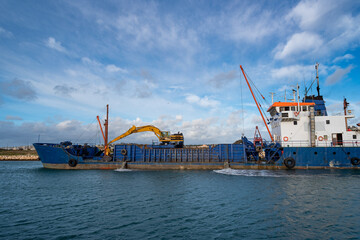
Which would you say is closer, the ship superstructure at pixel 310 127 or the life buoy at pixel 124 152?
the ship superstructure at pixel 310 127

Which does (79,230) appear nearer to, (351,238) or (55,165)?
(351,238)

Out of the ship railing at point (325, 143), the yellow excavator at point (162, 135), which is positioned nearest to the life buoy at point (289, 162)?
the ship railing at point (325, 143)

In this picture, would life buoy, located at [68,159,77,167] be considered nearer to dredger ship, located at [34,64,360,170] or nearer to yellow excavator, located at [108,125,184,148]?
dredger ship, located at [34,64,360,170]

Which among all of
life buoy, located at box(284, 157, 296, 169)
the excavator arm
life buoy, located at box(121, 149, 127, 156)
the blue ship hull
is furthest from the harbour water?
the excavator arm

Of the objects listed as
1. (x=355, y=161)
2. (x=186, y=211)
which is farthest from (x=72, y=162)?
(x=355, y=161)

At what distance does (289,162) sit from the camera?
30.2m

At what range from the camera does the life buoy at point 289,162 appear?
2994 centimetres

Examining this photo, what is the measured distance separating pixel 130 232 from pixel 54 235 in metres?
3.61

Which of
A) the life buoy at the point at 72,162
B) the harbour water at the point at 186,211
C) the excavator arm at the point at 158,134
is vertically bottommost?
the harbour water at the point at 186,211

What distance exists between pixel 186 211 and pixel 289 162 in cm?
2329

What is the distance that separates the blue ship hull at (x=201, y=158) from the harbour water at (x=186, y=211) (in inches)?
373

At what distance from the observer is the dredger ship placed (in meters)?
29.9

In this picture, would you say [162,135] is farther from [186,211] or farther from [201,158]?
[186,211]

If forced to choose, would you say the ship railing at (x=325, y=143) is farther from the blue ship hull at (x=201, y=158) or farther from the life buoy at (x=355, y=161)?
the life buoy at (x=355, y=161)
